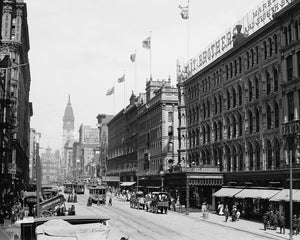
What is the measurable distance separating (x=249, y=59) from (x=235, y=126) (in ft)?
28.5

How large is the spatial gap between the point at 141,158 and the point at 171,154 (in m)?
22.8

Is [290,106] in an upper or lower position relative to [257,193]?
upper

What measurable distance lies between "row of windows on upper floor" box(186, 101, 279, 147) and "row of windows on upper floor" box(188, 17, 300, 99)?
5102mm

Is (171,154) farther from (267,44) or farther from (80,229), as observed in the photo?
(80,229)

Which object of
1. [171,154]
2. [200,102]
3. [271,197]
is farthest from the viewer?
[171,154]

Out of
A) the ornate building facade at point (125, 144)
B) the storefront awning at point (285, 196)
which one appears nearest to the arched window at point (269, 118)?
the storefront awning at point (285, 196)

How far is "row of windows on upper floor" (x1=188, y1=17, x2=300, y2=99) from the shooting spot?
43625mm

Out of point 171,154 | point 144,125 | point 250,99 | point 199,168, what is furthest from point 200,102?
point 144,125

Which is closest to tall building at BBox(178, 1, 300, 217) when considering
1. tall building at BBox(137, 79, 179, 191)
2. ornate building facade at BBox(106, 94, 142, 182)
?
tall building at BBox(137, 79, 179, 191)

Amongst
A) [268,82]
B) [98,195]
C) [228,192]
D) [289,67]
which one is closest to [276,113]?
[268,82]

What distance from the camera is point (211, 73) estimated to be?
6406 cm

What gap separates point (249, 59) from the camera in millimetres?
52500

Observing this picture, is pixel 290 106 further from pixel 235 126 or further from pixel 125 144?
pixel 125 144

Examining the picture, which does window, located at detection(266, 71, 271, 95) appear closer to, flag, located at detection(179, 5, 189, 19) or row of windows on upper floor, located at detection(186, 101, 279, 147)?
row of windows on upper floor, located at detection(186, 101, 279, 147)
